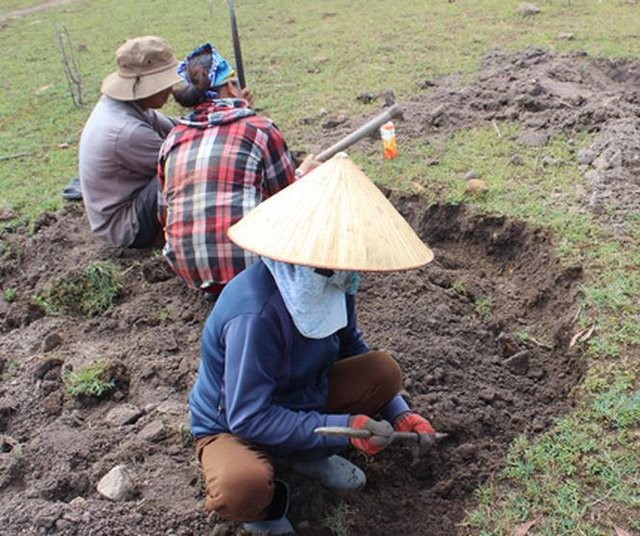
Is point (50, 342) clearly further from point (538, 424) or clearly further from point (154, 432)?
point (538, 424)

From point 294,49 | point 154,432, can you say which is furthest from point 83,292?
point 294,49

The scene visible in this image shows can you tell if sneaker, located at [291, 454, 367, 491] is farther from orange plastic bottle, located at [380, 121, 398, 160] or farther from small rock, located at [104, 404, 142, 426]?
orange plastic bottle, located at [380, 121, 398, 160]

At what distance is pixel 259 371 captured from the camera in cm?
253

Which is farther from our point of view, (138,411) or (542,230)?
(542,230)

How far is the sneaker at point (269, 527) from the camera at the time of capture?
281cm

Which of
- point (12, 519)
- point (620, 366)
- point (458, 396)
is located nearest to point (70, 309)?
point (12, 519)

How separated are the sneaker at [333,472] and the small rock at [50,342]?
1790 millimetres

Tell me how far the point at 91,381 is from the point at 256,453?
133 cm

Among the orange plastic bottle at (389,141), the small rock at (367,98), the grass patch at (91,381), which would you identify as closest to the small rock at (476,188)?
the orange plastic bottle at (389,141)

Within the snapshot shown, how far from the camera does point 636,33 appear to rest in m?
7.93

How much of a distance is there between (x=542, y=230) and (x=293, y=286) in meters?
2.48

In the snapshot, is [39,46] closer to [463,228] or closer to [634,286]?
[463,228]

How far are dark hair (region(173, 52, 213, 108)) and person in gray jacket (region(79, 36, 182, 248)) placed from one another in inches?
23.0

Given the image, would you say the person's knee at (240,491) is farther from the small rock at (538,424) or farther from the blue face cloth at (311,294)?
the small rock at (538,424)
